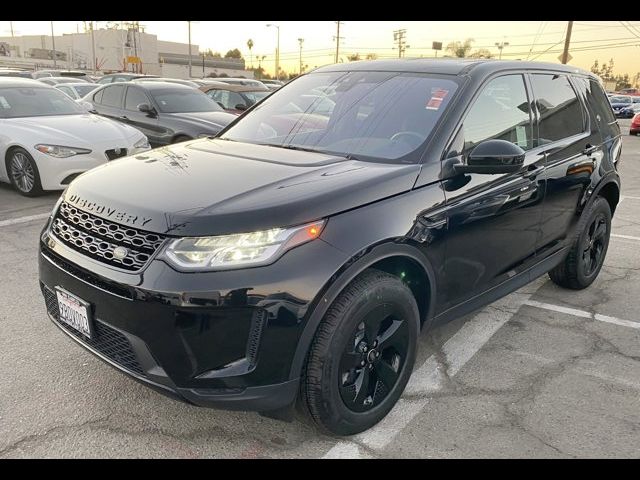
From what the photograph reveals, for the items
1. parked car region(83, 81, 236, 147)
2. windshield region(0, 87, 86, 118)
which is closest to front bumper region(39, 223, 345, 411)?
windshield region(0, 87, 86, 118)

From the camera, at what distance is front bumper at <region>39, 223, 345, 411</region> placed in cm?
213

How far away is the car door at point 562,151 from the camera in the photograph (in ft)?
12.2

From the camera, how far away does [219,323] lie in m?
2.14

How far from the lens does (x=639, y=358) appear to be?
3.56m

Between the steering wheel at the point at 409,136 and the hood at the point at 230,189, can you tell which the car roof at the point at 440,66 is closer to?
the steering wheel at the point at 409,136

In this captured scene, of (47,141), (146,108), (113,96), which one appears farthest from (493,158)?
(113,96)

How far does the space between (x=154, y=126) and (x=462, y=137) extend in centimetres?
768

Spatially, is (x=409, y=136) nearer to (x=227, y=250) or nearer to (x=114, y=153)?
(x=227, y=250)

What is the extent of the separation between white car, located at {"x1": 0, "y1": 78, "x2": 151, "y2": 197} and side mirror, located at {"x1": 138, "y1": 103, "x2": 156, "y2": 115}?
1291 millimetres

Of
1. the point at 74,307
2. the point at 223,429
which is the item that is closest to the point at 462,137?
the point at 223,429

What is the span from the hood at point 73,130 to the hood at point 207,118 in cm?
146

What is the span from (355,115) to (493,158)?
88 centimetres

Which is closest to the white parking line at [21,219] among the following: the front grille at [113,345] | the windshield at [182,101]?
the windshield at [182,101]

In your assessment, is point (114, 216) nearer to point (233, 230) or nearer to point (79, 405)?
point (233, 230)
